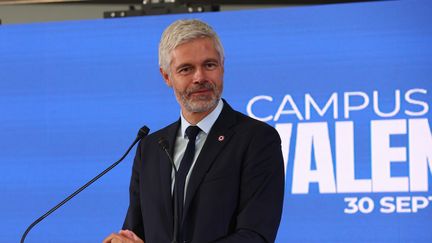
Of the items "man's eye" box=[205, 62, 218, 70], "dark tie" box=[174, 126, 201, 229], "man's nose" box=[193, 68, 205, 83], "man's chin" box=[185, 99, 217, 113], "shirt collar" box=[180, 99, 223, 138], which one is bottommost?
"dark tie" box=[174, 126, 201, 229]

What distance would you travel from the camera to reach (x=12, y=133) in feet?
14.8

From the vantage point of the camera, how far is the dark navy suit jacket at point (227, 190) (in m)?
1.86

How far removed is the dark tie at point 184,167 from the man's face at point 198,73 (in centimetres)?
6

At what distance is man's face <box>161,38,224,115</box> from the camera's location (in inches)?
75.5

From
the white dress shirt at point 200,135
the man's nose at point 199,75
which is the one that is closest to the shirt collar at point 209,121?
the white dress shirt at point 200,135

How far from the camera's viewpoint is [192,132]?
6.50 ft

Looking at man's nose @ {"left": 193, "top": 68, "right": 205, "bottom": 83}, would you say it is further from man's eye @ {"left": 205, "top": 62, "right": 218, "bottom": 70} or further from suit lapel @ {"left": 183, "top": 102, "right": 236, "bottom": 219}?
suit lapel @ {"left": 183, "top": 102, "right": 236, "bottom": 219}

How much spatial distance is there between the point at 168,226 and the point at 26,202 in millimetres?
2709

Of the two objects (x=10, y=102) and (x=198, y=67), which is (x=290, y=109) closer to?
(x=10, y=102)

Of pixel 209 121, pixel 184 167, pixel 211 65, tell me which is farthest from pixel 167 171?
pixel 211 65

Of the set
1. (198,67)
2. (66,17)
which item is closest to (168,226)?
(198,67)

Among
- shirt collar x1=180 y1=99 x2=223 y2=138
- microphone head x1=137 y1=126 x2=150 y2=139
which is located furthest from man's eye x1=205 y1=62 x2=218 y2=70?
microphone head x1=137 y1=126 x2=150 y2=139

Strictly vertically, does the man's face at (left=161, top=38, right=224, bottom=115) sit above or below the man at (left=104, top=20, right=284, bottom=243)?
above

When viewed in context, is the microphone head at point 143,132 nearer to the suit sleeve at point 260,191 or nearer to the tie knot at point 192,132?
the tie knot at point 192,132
